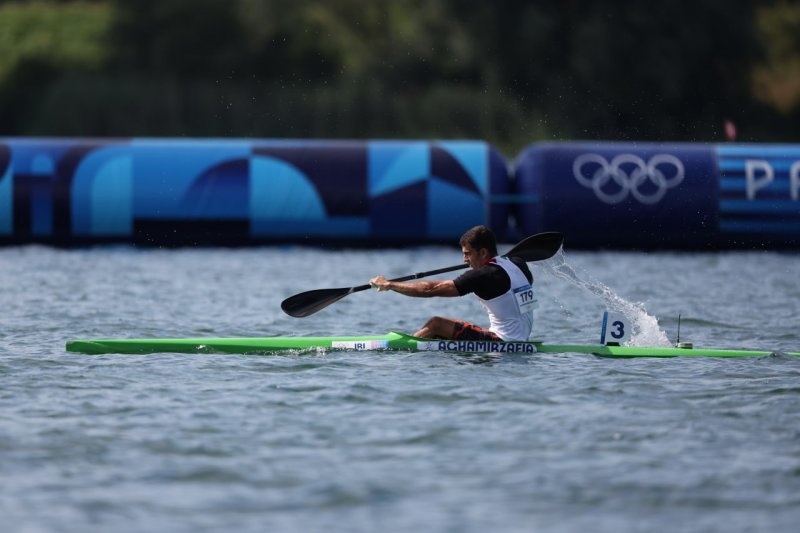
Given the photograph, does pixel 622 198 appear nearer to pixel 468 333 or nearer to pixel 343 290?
pixel 343 290

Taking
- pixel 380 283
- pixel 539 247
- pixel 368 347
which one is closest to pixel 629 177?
pixel 539 247

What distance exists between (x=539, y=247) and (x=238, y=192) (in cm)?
856

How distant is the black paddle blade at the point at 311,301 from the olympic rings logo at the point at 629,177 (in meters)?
8.67

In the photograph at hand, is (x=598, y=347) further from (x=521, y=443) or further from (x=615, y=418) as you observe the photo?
(x=521, y=443)

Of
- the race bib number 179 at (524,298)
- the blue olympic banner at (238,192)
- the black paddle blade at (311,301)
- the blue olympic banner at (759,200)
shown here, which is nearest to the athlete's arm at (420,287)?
the race bib number 179 at (524,298)

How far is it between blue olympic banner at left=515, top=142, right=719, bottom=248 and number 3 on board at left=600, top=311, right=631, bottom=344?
8700 mm

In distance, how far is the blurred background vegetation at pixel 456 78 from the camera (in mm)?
38312

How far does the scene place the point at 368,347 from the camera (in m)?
11.1

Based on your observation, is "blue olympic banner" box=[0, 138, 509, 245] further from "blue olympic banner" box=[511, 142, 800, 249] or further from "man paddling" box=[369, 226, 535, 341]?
"man paddling" box=[369, 226, 535, 341]

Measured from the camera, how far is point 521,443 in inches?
316

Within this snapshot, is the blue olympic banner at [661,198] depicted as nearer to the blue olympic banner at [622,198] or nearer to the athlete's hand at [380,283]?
the blue olympic banner at [622,198]

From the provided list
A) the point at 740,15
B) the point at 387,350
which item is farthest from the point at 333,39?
the point at 387,350

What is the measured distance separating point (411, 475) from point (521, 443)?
0.99 m

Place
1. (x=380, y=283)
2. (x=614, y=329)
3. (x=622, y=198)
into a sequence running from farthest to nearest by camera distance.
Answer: (x=622, y=198), (x=380, y=283), (x=614, y=329)
